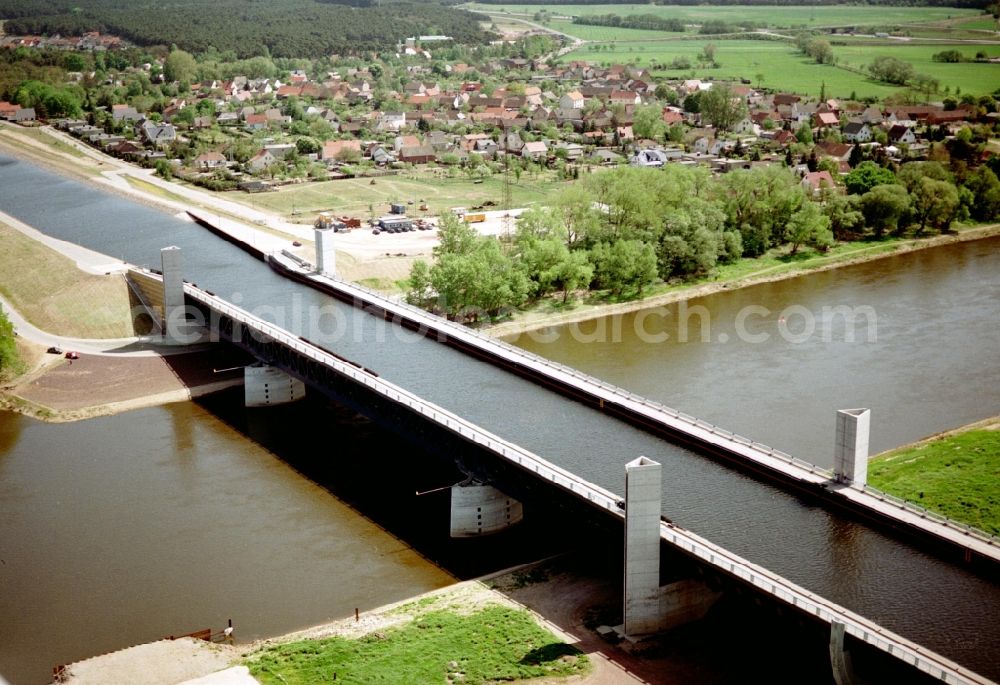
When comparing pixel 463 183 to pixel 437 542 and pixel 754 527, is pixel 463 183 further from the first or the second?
pixel 754 527

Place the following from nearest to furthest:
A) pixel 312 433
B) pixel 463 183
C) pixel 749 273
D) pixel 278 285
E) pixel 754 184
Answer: pixel 312 433 → pixel 278 285 → pixel 749 273 → pixel 754 184 → pixel 463 183

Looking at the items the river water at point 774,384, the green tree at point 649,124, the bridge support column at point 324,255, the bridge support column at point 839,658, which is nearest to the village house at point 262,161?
Answer: the river water at point 774,384

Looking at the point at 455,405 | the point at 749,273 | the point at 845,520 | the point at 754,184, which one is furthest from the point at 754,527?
the point at 754,184

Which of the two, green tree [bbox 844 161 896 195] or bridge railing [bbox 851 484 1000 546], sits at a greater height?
green tree [bbox 844 161 896 195]

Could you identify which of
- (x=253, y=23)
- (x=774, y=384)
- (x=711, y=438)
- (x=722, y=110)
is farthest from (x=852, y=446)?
(x=253, y=23)

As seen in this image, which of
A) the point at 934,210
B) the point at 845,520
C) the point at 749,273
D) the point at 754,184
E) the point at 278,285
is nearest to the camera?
the point at 845,520

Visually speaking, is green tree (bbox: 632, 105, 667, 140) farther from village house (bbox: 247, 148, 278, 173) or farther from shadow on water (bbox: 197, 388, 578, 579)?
shadow on water (bbox: 197, 388, 578, 579)

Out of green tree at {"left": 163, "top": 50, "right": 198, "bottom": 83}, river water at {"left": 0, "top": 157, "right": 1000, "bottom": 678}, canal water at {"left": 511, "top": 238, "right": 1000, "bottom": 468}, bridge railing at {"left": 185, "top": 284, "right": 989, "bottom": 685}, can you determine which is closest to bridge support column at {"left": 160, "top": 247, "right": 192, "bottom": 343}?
river water at {"left": 0, "top": 157, "right": 1000, "bottom": 678}
